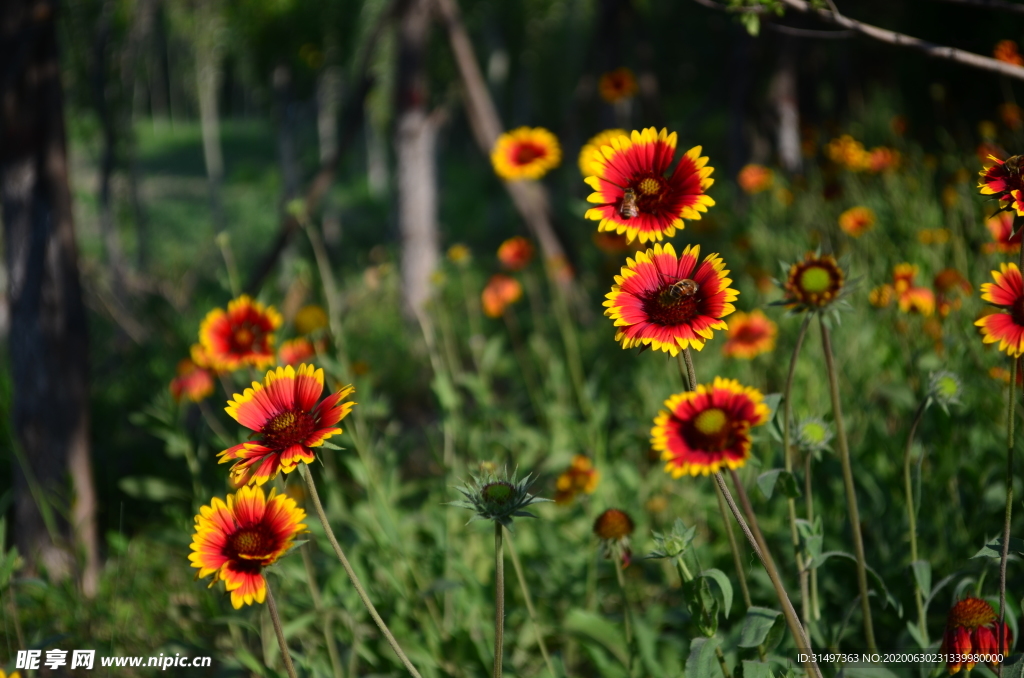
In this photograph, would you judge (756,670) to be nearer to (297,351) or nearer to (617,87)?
(297,351)

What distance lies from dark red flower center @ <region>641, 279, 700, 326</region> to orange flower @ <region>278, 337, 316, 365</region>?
107cm

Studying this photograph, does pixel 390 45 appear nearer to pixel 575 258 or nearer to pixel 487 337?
pixel 487 337

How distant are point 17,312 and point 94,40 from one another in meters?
3.25

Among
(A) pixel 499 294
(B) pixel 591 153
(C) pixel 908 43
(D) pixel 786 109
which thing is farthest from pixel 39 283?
(D) pixel 786 109

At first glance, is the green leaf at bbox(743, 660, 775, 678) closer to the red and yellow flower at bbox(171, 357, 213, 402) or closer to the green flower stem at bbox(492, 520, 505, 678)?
the green flower stem at bbox(492, 520, 505, 678)

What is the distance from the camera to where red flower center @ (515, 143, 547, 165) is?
173 cm

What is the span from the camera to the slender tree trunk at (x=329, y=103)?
7698 mm

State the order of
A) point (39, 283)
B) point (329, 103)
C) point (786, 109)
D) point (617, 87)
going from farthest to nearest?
point (329, 103)
point (786, 109)
point (617, 87)
point (39, 283)

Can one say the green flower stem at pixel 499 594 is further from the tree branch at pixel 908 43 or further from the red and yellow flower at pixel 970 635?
the tree branch at pixel 908 43

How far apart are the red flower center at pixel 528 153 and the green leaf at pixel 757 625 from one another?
1.16 metres

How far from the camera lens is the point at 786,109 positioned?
16.1ft

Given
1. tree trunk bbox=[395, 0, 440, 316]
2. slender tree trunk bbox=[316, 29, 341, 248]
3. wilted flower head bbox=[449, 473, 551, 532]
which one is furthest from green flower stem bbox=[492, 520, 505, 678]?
slender tree trunk bbox=[316, 29, 341, 248]

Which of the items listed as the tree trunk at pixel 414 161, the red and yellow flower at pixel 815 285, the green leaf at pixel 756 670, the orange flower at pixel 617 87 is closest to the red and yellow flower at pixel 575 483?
the green leaf at pixel 756 670

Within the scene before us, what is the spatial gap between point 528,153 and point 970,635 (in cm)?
134
